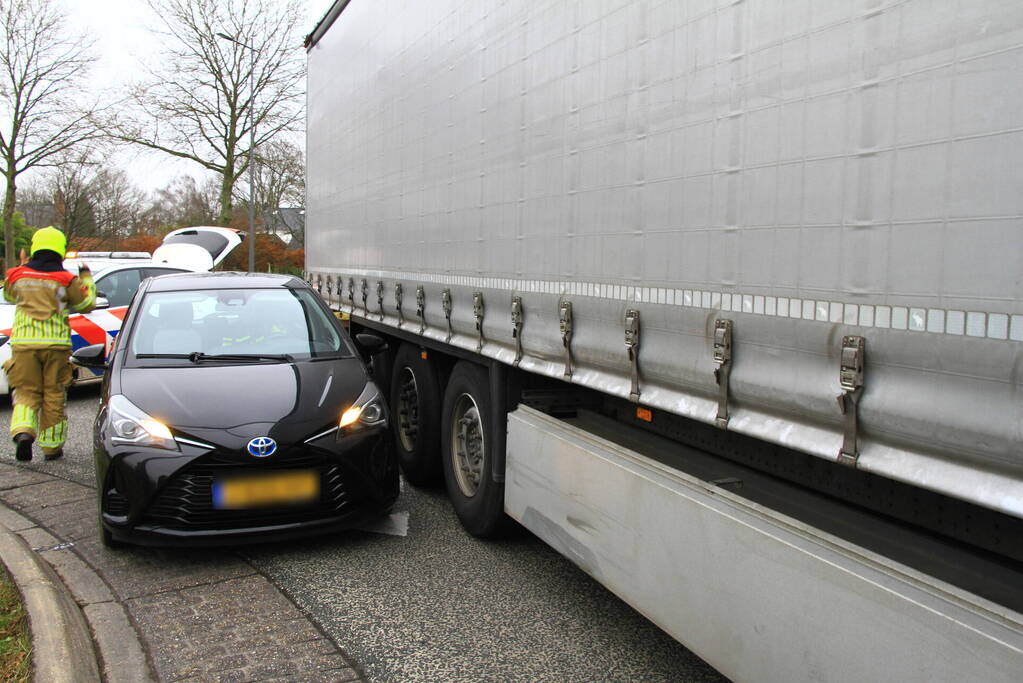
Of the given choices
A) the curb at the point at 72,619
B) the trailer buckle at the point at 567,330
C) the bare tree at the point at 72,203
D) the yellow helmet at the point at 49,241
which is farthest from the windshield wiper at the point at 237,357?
the bare tree at the point at 72,203

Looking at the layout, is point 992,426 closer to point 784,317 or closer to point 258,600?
point 784,317

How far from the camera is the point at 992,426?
5.91 ft

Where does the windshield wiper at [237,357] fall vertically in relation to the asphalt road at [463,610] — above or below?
above

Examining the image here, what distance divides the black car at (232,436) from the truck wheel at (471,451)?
15.6 inches

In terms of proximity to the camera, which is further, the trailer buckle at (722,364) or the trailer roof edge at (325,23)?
the trailer roof edge at (325,23)

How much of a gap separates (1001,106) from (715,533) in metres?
1.42

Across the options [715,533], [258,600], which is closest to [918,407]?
[715,533]

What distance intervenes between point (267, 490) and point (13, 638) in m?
1.30

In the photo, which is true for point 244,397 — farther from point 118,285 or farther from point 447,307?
point 118,285

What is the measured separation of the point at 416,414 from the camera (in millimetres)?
6195

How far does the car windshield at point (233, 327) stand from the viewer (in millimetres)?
5375

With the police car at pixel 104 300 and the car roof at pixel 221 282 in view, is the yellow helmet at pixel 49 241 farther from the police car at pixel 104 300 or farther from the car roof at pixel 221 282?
the car roof at pixel 221 282

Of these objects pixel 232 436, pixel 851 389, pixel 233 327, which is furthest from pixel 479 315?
pixel 851 389

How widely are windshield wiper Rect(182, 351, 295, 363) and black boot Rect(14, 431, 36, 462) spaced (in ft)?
8.28
